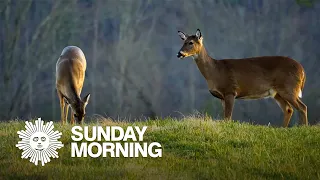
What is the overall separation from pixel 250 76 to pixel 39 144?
533 centimetres

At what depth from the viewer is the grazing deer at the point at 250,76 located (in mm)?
13305

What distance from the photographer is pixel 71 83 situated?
532 inches

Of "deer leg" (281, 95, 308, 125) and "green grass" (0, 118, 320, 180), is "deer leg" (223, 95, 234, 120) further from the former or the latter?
"deer leg" (281, 95, 308, 125)

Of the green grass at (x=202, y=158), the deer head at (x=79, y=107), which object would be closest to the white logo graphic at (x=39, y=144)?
the green grass at (x=202, y=158)

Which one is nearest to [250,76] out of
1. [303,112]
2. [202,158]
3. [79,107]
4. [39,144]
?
[303,112]

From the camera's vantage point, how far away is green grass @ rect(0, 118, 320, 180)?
8.15 meters

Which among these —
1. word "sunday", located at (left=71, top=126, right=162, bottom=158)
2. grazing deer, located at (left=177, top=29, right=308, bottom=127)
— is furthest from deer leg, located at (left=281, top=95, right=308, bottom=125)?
word "sunday", located at (left=71, top=126, right=162, bottom=158)

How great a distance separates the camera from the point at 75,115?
497 inches

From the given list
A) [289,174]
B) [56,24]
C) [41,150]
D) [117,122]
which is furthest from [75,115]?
[56,24]

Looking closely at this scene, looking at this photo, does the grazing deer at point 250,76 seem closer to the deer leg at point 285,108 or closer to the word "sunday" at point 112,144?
the deer leg at point 285,108

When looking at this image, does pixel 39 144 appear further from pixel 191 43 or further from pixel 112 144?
pixel 191 43

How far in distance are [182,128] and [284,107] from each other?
3398 millimetres

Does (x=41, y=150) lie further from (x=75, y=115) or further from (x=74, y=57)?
(x=74, y=57)

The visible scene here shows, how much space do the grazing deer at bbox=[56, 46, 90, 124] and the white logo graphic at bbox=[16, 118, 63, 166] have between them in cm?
225
